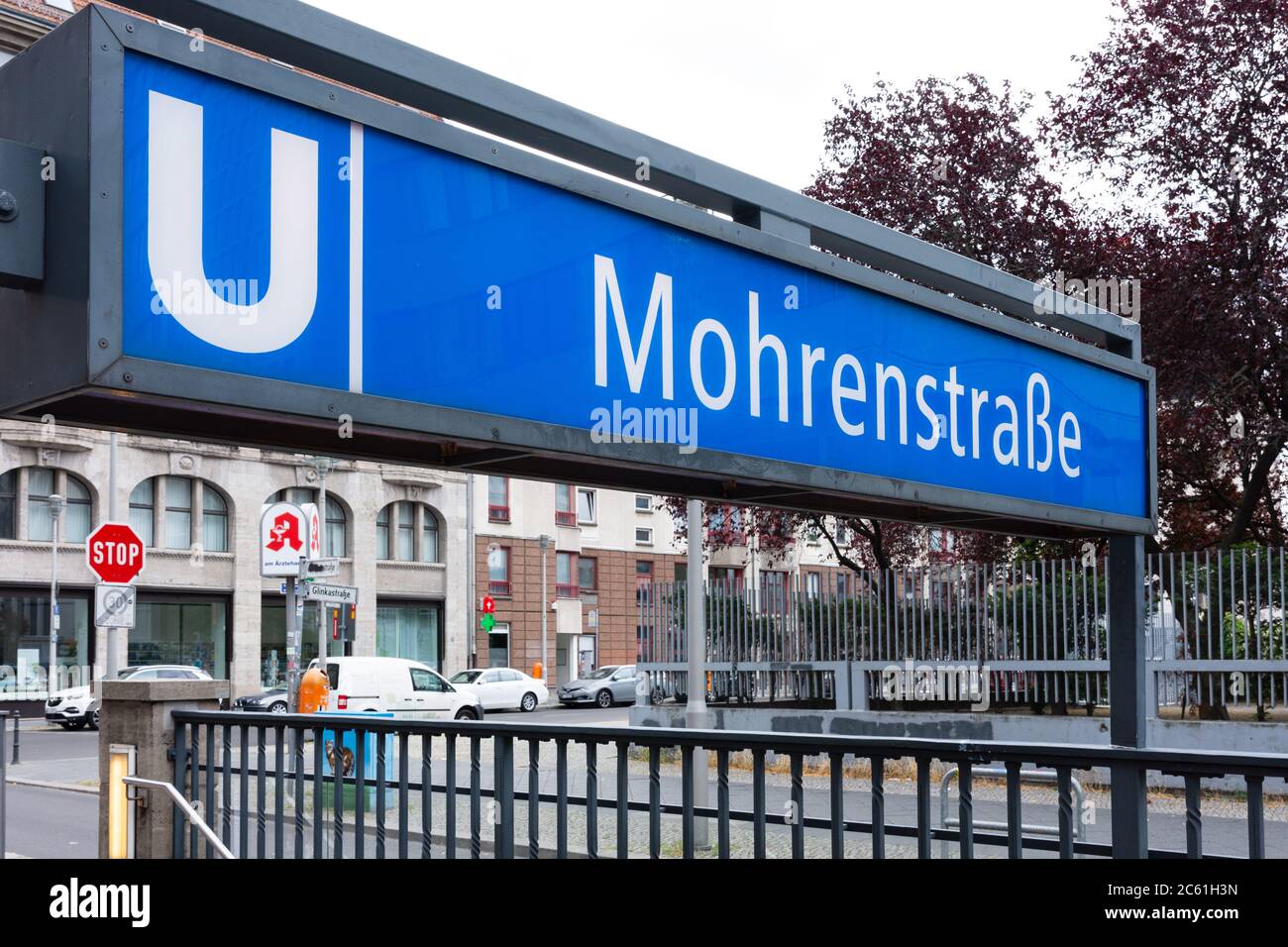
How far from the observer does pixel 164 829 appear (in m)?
5.74

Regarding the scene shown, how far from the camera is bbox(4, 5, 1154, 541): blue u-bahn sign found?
2.37 metres

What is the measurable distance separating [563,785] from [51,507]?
1608 inches

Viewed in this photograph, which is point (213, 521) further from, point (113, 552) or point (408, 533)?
point (113, 552)

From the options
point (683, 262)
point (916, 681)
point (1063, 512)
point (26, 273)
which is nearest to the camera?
point (26, 273)

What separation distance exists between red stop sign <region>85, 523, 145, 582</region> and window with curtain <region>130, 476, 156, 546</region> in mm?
27253

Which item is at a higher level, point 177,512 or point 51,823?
point 177,512

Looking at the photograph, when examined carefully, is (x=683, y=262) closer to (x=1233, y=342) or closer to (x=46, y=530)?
(x=1233, y=342)

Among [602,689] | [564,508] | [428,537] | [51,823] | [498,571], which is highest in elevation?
[564,508]

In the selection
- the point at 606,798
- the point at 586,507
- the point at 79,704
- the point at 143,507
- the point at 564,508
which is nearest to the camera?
the point at 606,798

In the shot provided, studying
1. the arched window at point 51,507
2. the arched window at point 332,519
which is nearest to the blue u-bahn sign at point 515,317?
the arched window at point 51,507

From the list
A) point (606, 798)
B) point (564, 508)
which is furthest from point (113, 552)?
point (564, 508)

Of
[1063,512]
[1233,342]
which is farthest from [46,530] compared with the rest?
[1063,512]

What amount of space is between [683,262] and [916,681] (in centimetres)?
1706

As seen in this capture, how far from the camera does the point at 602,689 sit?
4866 cm
